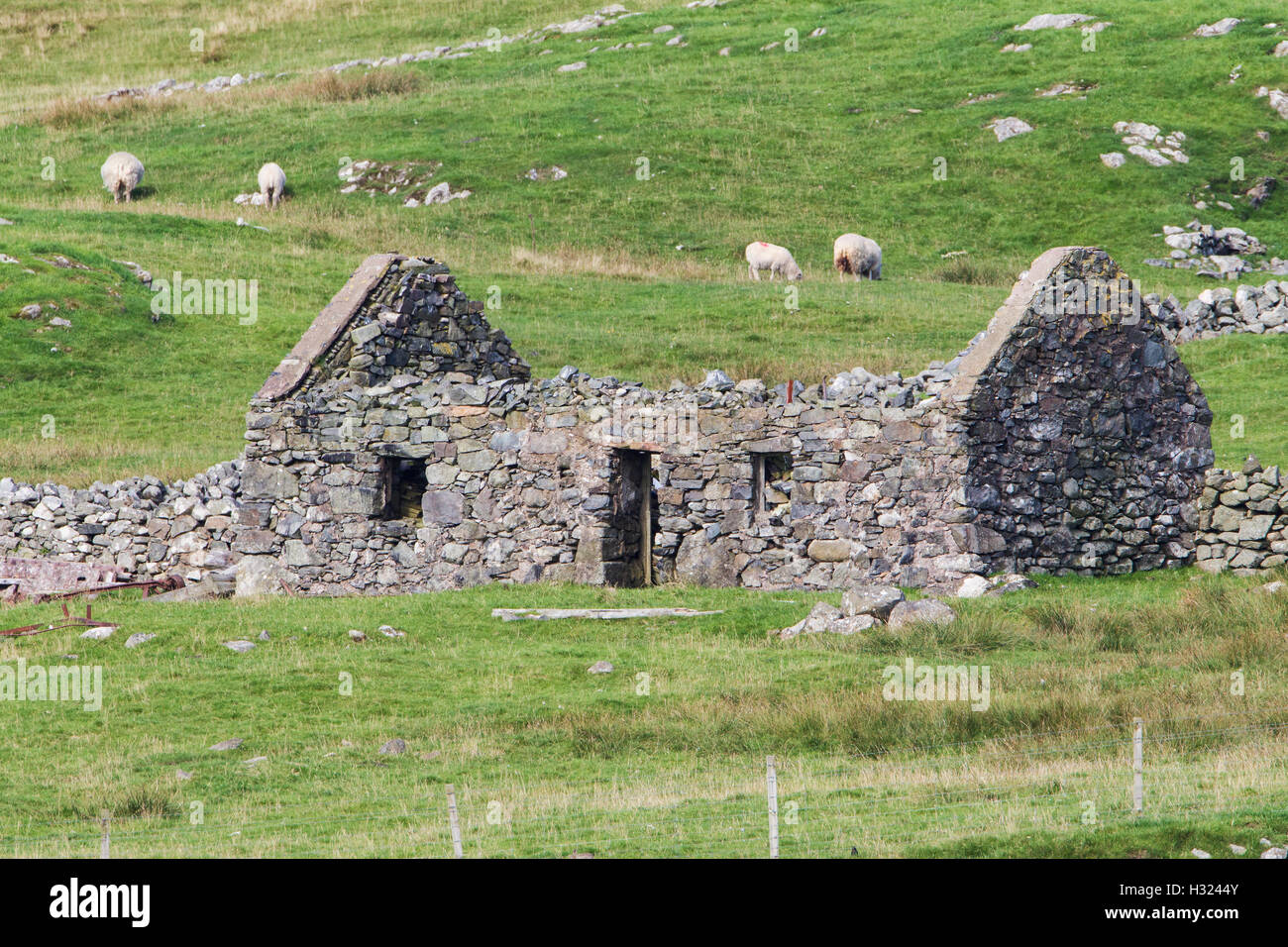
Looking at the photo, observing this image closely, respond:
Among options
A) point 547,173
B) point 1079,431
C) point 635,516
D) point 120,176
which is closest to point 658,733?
point 635,516

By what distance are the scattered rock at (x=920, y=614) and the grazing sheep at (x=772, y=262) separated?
25.0 metres

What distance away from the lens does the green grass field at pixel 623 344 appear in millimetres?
14586

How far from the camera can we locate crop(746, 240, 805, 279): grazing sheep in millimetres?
44938

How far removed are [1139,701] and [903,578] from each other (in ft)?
20.6

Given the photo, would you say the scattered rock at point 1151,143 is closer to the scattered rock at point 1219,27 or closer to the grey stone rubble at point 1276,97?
the grey stone rubble at point 1276,97

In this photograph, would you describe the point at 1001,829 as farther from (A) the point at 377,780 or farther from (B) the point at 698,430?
(B) the point at 698,430

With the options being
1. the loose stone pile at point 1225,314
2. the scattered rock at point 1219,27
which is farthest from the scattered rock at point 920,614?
the scattered rock at point 1219,27

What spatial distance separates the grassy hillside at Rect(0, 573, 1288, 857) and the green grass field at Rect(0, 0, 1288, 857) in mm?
60

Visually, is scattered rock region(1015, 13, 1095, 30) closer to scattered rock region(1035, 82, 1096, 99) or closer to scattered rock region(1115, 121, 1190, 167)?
scattered rock region(1035, 82, 1096, 99)

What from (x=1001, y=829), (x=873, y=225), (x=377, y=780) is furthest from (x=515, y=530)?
(x=873, y=225)

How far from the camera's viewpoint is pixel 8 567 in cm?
2647

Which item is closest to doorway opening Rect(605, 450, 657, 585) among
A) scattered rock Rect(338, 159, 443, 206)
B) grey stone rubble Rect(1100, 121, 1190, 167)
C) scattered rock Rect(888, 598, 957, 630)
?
scattered rock Rect(888, 598, 957, 630)

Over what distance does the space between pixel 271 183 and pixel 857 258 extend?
18.3 meters

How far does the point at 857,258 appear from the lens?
45.4 m
